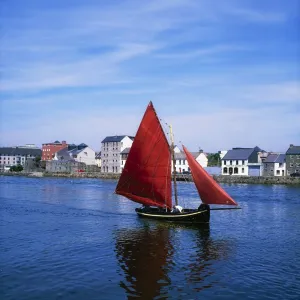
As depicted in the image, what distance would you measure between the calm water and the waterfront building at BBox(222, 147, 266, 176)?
91941mm

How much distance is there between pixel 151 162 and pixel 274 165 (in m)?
96.1

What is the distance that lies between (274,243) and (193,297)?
1494 centimetres

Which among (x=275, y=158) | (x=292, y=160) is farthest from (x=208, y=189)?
(x=275, y=158)

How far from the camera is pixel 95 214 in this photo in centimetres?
5244

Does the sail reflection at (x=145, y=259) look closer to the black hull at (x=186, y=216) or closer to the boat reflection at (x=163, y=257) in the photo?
the boat reflection at (x=163, y=257)

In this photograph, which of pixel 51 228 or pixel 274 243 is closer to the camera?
pixel 274 243

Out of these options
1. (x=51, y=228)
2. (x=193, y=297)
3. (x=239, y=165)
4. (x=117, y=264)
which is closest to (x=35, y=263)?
(x=117, y=264)

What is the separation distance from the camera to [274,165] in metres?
134

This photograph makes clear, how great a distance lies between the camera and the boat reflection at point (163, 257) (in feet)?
77.7

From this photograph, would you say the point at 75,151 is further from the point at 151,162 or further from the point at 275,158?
the point at 151,162

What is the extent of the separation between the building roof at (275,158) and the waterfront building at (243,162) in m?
3.72

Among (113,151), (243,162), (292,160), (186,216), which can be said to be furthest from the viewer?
(113,151)

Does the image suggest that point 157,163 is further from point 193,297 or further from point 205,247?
point 193,297

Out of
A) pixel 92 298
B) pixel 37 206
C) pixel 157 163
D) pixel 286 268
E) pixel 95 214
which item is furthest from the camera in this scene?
pixel 37 206
